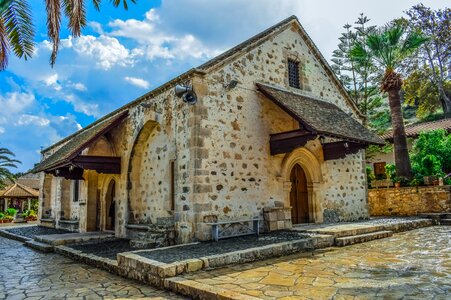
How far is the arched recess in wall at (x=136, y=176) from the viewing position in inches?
454

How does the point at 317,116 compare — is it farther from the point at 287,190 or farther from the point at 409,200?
the point at 409,200

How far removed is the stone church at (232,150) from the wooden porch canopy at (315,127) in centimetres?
4

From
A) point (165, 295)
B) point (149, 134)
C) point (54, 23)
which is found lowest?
point (165, 295)

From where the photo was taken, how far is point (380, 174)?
56.7 ft

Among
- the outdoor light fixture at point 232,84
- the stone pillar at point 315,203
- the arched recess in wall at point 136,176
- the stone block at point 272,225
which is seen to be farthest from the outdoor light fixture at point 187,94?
the stone pillar at point 315,203

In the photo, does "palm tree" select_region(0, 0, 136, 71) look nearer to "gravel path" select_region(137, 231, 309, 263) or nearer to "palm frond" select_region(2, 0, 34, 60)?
"palm frond" select_region(2, 0, 34, 60)

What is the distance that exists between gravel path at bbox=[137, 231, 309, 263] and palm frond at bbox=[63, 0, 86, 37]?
17.9ft

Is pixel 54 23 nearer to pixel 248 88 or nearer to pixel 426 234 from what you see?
pixel 248 88

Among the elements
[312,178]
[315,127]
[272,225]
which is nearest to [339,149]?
[312,178]

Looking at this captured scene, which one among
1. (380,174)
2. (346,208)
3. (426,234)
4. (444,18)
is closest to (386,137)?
(380,174)

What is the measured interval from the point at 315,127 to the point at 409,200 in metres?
8.88

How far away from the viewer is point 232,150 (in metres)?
9.52

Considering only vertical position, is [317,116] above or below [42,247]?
above

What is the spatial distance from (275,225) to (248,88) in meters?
4.11
